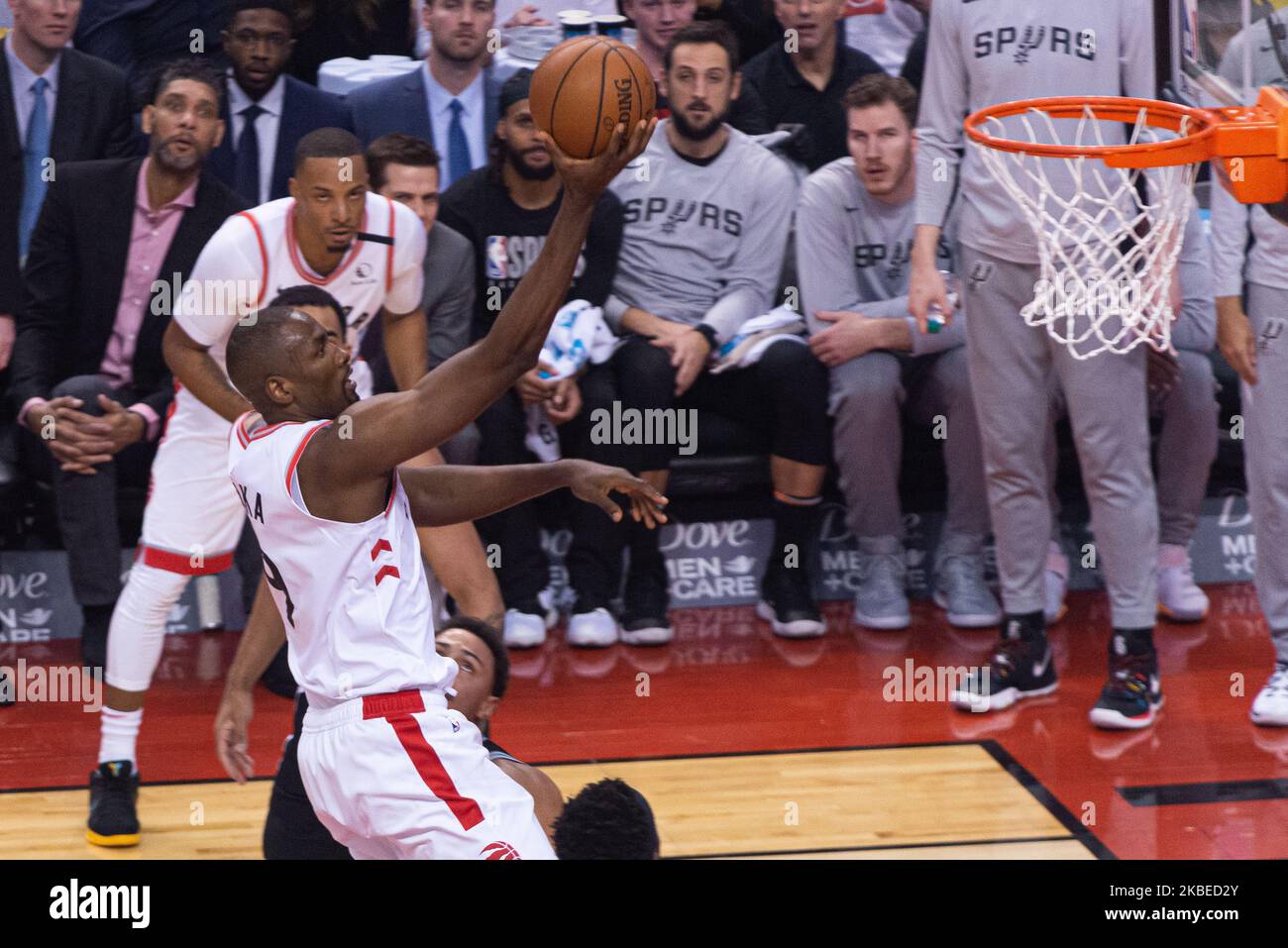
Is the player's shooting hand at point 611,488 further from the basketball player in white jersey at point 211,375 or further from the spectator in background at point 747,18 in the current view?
the spectator in background at point 747,18

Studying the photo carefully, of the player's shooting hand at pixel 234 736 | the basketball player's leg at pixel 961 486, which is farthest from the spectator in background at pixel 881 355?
the player's shooting hand at pixel 234 736

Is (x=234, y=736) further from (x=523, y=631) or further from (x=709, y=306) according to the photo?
(x=709, y=306)

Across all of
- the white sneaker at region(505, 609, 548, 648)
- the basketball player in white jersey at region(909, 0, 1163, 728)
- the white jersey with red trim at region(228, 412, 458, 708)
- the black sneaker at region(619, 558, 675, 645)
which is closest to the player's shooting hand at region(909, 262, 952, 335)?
the basketball player in white jersey at region(909, 0, 1163, 728)

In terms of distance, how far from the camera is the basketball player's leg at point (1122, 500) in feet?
16.3

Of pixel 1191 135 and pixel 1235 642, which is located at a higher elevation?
pixel 1191 135

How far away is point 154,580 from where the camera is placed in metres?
4.70

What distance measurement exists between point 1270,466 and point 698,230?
7.04ft

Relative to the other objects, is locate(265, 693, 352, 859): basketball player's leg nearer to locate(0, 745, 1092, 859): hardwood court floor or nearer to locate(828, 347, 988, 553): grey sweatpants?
locate(0, 745, 1092, 859): hardwood court floor

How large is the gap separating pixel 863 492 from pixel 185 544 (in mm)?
2367

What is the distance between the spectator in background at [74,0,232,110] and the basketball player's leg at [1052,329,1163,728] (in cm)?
338

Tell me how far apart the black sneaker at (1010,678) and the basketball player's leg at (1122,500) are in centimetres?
27

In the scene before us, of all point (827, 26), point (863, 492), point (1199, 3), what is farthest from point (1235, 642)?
point (827, 26)

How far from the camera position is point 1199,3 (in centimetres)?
479
